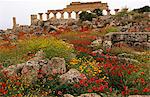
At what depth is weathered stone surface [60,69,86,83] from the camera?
955 centimetres

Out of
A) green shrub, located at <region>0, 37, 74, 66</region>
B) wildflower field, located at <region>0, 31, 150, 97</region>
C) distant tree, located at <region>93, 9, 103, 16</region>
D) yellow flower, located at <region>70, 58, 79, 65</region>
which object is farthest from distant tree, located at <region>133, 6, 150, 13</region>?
yellow flower, located at <region>70, 58, 79, 65</region>

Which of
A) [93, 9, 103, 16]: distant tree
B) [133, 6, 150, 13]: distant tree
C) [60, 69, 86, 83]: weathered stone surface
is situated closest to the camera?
[60, 69, 86, 83]: weathered stone surface

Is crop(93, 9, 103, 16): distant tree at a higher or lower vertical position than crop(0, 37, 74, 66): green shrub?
higher

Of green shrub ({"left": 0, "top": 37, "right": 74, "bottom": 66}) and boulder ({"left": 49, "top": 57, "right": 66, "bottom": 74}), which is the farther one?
green shrub ({"left": 0, "top": 37, "right": 74, "bottom": 66})

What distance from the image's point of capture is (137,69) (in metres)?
11.0

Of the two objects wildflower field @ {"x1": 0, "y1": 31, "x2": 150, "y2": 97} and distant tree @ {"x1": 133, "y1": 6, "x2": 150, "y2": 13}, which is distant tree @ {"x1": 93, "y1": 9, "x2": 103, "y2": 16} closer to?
distant tree @ {"x1": 133, "y1": 6, "x2": 150, "y2": 13}

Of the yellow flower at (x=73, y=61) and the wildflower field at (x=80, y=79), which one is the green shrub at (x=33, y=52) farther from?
the yellow flower at (x=73, y=61)

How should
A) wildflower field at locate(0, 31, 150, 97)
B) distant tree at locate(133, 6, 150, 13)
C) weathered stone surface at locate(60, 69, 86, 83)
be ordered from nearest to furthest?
wildflower field at locate(0, 31, 150, 97) → weathered stone surface at locate(60, 69, 86, 83) → distant tree at locate(133, 6, 150, 13)

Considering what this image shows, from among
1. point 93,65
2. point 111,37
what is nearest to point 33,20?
point 111,37

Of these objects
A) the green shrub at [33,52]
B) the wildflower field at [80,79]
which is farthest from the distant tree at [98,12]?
the wildflower field at [80,79]

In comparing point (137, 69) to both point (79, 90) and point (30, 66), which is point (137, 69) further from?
point (30, 66)

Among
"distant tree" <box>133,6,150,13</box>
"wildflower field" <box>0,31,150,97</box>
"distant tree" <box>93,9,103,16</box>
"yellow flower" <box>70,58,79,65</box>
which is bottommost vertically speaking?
"wildflower field" <box>0,31,150,97</box>

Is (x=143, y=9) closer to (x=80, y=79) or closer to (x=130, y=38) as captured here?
(x=130, y=38)

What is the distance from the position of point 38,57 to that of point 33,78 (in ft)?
4.29
